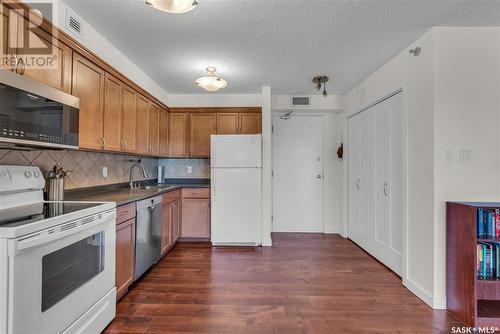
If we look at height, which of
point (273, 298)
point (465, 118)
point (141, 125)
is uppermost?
point (141, 125)

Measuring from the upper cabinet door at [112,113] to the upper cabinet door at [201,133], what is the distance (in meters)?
1.57

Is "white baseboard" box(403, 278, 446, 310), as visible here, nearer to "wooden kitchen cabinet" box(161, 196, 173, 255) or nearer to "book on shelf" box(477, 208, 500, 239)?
"book on shelf" box(477, 208, 500, 239)

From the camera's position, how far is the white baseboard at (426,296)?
2207 mm

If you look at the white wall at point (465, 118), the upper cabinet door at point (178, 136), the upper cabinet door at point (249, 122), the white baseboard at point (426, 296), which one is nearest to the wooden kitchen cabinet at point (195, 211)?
the upper cabinet door at point (178, 136)

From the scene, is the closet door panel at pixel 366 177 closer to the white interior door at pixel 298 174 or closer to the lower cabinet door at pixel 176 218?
the white interior door at pixel 298 174

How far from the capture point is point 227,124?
434cm

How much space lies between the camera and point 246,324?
1994 millimetres

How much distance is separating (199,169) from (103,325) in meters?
2.96

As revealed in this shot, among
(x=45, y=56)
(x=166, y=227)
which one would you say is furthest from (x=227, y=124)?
(x=45, y=56)

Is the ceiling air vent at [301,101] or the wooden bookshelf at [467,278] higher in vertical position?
the ceiling air vent at [301,101]

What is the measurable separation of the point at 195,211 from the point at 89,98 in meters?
2.29

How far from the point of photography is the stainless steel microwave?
4.69 ft

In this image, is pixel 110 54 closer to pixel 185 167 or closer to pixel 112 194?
pixel 112 194

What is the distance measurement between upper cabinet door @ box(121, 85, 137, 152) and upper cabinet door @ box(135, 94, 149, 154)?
0.27 feet
